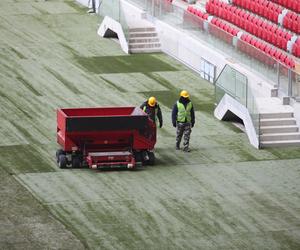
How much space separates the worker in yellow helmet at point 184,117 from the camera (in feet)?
118

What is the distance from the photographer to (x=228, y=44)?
43188 millimetres

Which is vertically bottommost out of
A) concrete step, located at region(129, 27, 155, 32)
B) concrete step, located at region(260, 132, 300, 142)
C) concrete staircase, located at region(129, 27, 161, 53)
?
concrete staircase, located at region(129, 27, 161, 53)

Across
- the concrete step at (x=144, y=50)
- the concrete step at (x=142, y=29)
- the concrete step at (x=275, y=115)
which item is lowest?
the concrete step at (x=144, y=50)

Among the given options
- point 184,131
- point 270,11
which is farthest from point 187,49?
point 184,131

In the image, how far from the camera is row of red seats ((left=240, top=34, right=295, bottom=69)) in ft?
134

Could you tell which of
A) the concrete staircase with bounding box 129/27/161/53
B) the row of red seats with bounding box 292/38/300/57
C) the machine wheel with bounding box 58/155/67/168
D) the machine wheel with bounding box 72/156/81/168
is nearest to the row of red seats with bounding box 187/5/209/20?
the concrete staircase with bounding box 129/27/161/53

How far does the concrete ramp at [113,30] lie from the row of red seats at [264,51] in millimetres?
4814

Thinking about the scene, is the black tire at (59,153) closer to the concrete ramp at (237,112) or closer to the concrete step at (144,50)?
the concrete ramp at (237,112)

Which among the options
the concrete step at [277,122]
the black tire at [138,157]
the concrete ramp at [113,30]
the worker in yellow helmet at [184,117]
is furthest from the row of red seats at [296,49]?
the black tire at [138,157]

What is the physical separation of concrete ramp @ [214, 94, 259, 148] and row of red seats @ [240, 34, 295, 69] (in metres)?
1.94

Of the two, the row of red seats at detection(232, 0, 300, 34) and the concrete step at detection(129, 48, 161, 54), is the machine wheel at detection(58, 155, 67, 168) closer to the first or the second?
the row of red seats at detection(232, 0, 300, 34)

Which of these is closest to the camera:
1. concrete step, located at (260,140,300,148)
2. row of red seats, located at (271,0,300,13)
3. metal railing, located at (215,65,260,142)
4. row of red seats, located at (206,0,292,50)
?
concrete step, located at (260,140,300,148)

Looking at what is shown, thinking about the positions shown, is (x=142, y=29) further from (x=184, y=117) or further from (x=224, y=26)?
(x=184, y=117)

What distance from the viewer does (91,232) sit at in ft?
97.0
